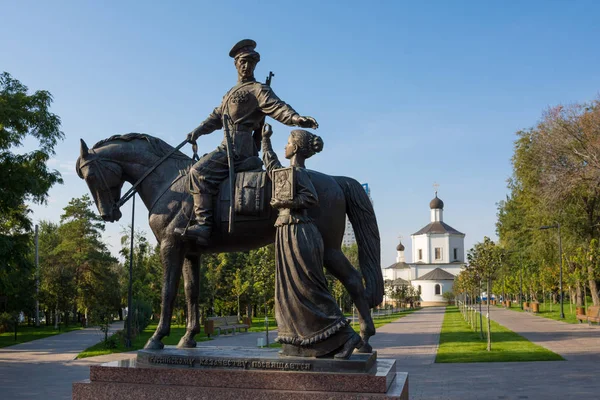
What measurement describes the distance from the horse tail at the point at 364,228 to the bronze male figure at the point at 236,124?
2.76 feet

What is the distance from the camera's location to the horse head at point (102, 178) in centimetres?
677

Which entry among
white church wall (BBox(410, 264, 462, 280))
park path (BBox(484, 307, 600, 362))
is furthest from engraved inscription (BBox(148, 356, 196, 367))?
white church wall (BBox(410, 264, 462, 280))

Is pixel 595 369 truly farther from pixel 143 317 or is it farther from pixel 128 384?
pixel 143 317

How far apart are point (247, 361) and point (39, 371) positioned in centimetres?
1209

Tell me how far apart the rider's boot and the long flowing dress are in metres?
0.79

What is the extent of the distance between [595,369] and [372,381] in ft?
36.8

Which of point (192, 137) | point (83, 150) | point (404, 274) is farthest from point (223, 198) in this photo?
point (404, 274)

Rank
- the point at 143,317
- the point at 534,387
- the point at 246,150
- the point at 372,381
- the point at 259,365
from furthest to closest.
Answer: the point at 143,317 → the point at 534,387 → the point at 246,150 → the point at 259,365 → the point at 372,381

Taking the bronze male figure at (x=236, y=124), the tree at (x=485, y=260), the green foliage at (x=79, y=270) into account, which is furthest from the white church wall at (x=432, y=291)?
the bronze male figure at (x=236, y=124)

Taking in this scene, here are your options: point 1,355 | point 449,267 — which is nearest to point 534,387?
point 1,355

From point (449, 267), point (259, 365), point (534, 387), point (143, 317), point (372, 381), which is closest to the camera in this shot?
point (372, 381)

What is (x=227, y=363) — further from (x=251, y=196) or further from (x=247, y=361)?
(x=251, y=196)

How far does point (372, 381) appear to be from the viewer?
5.22m

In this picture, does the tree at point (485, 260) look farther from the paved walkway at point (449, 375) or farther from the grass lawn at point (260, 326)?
the grass lawn at point (260, 326)
